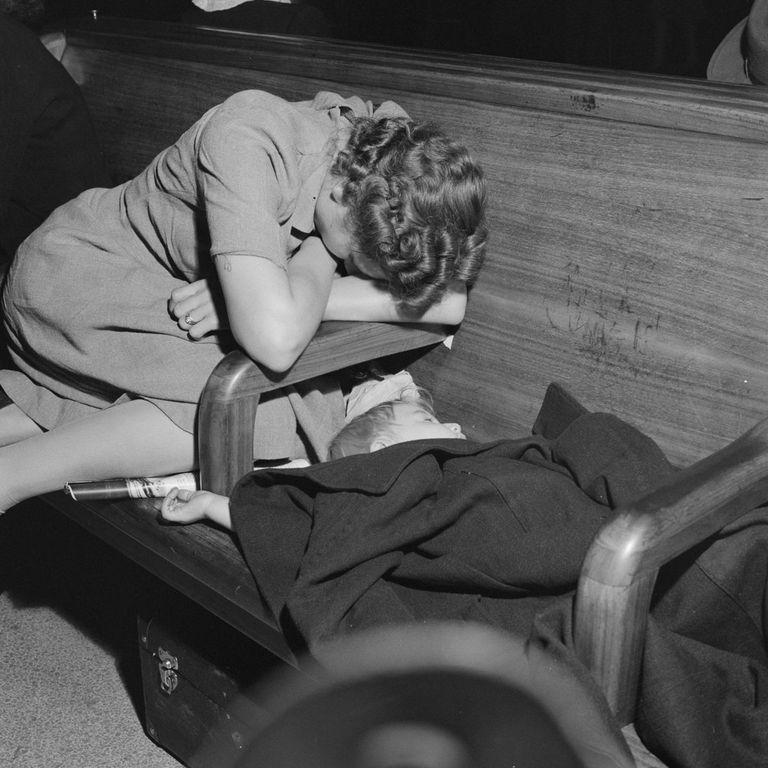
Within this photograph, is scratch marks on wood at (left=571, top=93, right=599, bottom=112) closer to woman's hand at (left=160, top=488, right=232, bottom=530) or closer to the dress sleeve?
the dress sleeve

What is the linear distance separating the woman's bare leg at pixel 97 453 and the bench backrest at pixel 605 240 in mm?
581

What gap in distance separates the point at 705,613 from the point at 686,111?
0.80 m

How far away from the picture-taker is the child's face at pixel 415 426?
187 cm

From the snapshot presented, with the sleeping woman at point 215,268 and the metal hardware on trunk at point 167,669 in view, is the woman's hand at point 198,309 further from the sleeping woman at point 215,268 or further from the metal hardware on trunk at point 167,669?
the metal hardware on trunk at point 167,669

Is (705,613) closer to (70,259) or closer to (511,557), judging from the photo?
(511,557)

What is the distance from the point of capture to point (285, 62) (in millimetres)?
2232

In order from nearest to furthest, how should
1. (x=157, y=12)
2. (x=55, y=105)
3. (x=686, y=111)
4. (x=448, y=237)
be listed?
(x=686, y=111) → (x=448, y=237) → (x=55, y=105) → (x=157, y=12)

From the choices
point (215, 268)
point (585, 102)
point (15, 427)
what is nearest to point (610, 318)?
point (585, 102)

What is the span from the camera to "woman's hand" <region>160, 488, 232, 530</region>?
1.60m

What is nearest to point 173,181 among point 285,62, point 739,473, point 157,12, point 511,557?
point 285,62

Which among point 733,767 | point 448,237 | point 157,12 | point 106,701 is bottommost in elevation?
point 106,701

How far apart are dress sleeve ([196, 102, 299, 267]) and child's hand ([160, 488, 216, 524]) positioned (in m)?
0.40

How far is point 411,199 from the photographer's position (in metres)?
1.70

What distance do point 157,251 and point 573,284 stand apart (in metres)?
0.79
